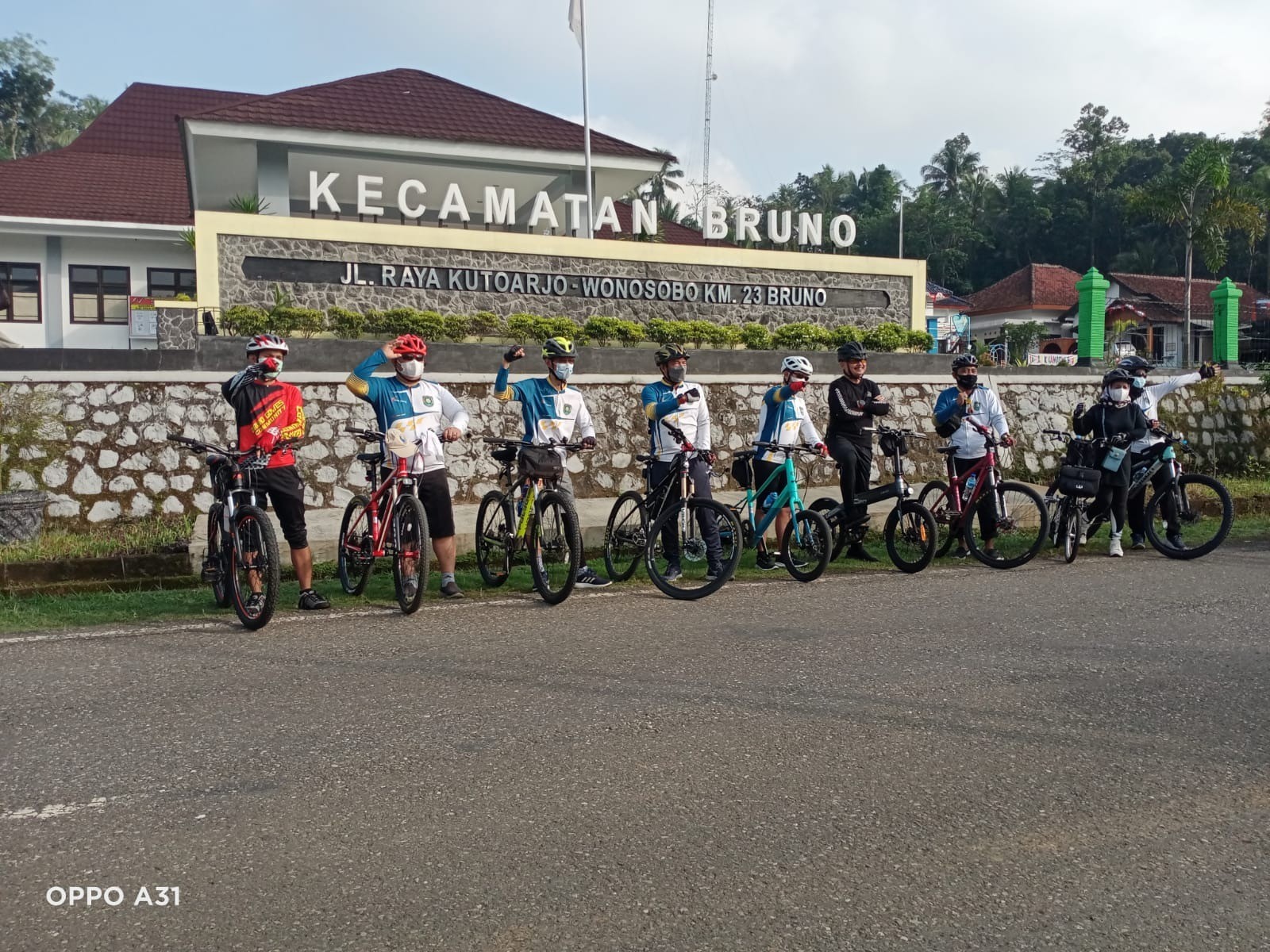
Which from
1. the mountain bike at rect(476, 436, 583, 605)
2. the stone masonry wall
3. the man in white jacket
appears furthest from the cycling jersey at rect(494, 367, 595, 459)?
the man in white jacket

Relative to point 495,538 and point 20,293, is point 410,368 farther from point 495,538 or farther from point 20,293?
point 20,293

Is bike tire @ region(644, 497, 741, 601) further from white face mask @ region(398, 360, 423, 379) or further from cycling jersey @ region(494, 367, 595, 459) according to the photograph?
white face mask @ region(398, 360, 423, 379)

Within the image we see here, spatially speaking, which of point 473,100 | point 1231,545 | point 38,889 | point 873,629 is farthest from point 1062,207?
point 38,889

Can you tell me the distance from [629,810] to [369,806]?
926 millimetres

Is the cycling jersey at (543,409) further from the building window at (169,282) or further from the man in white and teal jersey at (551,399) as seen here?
the building window at (169,282)

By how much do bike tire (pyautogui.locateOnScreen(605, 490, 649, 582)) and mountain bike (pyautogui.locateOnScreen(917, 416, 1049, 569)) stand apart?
2.45 meters

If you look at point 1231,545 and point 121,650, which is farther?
point 1231,545

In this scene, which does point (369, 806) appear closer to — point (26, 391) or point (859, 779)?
point (859, 779)

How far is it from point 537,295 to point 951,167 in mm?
76287

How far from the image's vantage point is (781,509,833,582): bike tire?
8.90 metres

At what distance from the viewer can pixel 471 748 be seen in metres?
4.75

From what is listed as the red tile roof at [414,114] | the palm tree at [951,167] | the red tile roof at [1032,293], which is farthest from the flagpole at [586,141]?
the palm tree at [951,167]

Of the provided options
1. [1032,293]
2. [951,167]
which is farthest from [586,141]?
[951,167]

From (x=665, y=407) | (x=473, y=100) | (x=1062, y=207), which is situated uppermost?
(x=1062, y=207)
